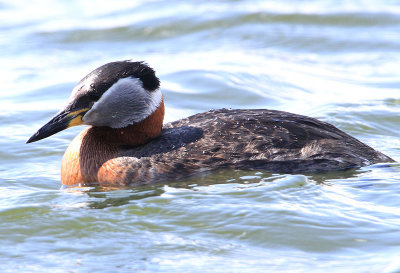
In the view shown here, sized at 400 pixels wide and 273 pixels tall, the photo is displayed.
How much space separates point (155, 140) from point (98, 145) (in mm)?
732

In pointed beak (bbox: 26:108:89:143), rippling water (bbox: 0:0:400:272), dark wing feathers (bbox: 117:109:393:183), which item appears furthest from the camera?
pointed beak (bbox: 26:108:89:143)

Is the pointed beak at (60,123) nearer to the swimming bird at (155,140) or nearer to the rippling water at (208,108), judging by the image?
the swimming bird at (155,140)

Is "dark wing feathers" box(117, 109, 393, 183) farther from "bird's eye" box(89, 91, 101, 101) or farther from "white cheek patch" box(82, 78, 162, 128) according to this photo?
"bird's eye" box(89, 91, 101, 101)

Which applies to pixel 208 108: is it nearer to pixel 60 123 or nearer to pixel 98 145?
pixel 98 145

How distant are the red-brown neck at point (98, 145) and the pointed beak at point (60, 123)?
1.14 ft

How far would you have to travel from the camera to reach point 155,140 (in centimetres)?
937

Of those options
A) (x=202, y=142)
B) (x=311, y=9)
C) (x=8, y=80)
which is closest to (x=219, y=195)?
(x=202, y=142)

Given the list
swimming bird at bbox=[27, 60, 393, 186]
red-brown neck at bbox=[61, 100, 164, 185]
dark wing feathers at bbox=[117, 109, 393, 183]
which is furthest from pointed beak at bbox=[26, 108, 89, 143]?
dark wing feathers at bbox=[117, 109, 393, 183]

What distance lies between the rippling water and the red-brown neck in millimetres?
358

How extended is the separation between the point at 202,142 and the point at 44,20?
40.3ft

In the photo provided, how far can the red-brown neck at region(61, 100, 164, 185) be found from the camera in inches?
363

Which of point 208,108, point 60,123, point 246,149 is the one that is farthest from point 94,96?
point 208,108

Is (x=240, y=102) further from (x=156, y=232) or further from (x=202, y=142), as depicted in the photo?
(x=156, y=232)

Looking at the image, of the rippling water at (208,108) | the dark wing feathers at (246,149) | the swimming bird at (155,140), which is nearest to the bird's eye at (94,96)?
the swimming bird at (155,140)
